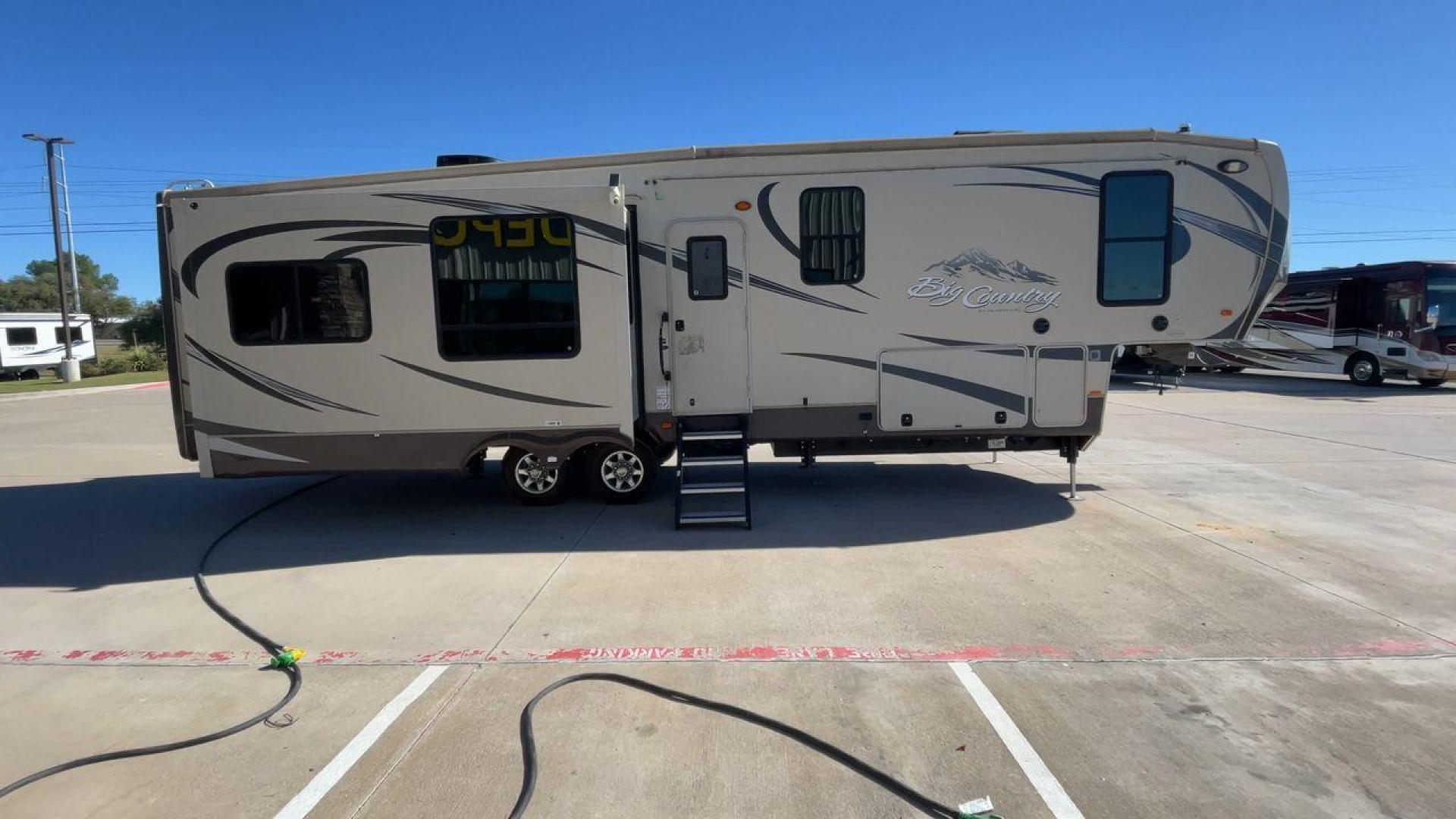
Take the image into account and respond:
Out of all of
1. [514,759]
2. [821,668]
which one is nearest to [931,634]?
[821,668]

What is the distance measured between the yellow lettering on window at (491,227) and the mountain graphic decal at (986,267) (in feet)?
12.7

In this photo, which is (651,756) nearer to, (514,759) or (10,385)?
(514,759)

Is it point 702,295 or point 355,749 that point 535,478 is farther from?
point 355,749

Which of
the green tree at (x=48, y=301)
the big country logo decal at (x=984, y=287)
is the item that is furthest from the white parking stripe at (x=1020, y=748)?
the green tree at (x=48, y=301)

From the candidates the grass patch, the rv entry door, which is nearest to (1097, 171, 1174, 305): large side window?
the rv entry door

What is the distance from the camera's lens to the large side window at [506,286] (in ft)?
22.3

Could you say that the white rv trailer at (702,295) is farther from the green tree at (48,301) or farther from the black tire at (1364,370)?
the green tree at (48,301)

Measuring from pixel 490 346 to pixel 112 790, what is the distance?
14.2 ft

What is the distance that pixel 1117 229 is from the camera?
7105 mm

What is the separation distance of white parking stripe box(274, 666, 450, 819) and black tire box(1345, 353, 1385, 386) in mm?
23962

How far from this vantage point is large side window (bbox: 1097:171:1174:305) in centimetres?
705

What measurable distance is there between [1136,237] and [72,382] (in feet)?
110

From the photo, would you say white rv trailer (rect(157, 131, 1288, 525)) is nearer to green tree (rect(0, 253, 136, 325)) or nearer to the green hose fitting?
the green hose fitting

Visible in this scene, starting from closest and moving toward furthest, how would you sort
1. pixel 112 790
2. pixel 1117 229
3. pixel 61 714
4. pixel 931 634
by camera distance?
pixel 112 790 < pixel 61 714 < pixel 931 634 < pixel 1117 229
